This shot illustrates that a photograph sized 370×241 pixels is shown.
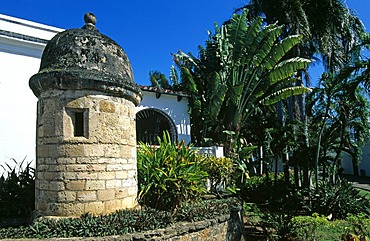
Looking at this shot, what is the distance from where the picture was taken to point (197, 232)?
6.52m

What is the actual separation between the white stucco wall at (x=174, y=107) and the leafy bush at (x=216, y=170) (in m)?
4.39

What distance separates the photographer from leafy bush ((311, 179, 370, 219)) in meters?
11.3

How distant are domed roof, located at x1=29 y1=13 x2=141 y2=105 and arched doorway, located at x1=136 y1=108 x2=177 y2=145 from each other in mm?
6759

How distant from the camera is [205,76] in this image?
16.2 metres

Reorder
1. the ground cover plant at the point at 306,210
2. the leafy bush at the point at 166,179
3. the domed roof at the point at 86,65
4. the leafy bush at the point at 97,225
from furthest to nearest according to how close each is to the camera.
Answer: the ground cover plant at the point at 306,210, the leafy bush at the point at 166,179, the domed roof at the point at 86,65, the leafy bush at the point at 97,225

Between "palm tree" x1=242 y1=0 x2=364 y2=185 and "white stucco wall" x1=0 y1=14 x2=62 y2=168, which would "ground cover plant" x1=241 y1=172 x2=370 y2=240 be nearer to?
"palm tree" x1=242 y1=0 x2=364 y2=185

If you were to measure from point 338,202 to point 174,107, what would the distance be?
716 centimetres

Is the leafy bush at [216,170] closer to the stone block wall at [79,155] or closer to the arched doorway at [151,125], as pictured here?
the stone block wall at [79,155]

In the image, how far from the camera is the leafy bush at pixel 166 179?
7.15m

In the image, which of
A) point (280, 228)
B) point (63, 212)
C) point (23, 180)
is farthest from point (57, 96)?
point (280, 228)

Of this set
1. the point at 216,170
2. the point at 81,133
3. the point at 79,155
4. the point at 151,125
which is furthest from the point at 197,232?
the point at 151,125

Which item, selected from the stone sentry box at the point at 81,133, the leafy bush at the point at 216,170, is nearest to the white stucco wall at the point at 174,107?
the leafy bush at the point at 216,170

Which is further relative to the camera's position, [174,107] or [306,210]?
[174,107]

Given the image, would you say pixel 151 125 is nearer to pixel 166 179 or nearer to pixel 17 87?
pixel 17 87
